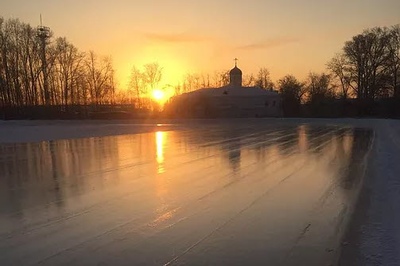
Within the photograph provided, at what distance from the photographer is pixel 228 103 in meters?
75.2

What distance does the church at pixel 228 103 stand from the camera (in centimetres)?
7131

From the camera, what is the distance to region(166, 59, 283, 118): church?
234 feet

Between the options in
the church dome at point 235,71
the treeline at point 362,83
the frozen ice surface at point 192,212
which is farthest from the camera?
the church dome at point 235,71

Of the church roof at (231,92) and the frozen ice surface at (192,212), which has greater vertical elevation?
the church roof at (231,92)

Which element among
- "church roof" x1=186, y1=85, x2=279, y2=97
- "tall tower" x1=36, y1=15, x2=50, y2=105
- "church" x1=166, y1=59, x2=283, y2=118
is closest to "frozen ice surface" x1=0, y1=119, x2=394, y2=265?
"church" x1=166, y1=59, x2=283, y2=118

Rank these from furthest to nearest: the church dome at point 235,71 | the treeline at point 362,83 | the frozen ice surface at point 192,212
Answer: the church dome at point 235,71 → the treeline at point 362,83 → the frozen ice surface at point 192,212

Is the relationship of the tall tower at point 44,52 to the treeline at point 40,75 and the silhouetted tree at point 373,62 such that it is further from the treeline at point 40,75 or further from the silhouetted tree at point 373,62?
the silhouetted tree at point 373,62

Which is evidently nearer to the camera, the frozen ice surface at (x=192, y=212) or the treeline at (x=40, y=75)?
the frozen ice surface at (x=192, y=212)

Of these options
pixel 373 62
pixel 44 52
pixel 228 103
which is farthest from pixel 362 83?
pixel 44 52

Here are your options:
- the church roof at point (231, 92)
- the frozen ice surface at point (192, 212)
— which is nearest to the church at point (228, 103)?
the church roof at point (231, 92)

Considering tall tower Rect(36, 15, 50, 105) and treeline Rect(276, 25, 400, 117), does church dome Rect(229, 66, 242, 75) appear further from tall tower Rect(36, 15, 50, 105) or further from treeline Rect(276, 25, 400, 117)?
tall tower Rect(36, 15, 50, 105)

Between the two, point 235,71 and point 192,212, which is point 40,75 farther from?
point 192,212

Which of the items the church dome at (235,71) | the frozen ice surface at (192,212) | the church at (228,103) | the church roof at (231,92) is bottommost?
the frozen ice surface at (192,212)

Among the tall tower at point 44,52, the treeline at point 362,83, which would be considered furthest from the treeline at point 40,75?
the treeline at point 362,83
